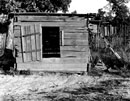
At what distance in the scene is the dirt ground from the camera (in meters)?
7.15

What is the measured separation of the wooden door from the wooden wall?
13 cm

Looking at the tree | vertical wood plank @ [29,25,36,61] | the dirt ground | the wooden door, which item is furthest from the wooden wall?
the tree

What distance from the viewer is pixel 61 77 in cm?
1030

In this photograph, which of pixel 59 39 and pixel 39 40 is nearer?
Result: pixel 39 40

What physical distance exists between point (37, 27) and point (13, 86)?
9.84ft

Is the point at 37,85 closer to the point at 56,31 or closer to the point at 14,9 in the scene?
the point at 56,31

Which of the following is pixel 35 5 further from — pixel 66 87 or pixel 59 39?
pixel 66 87

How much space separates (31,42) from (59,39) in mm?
1230

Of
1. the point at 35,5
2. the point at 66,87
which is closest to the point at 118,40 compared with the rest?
the point at 66,87

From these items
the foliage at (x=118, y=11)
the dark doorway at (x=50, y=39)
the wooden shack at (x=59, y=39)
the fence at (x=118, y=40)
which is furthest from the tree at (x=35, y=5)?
the foliage at (x=118, y=11)

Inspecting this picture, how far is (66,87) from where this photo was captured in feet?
28.2

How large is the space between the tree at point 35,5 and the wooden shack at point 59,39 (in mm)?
10608

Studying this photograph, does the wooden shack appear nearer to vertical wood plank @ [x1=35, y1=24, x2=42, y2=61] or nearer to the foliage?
vertical wood plank @ [x1=35, y1=24, x2=42, y2=61]

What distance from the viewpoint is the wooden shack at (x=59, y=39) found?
35.2ft
